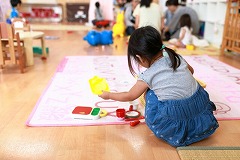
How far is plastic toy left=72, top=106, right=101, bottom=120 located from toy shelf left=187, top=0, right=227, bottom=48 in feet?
7.55

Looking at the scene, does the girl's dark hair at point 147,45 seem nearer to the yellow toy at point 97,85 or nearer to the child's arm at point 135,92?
the child's arm at point 135,92

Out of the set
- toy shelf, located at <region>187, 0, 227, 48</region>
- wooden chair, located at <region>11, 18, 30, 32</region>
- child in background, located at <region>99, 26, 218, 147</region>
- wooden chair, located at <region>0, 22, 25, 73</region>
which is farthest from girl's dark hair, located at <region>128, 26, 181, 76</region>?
toy shelf, located at <region>187, 0, 227, 48</region>

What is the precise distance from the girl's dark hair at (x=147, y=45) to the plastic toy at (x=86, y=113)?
14.3 inches

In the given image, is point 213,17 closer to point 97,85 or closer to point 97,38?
point 97,38

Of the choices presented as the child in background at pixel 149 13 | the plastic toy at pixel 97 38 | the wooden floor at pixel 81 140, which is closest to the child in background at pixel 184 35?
the child in background at pixel 149 13

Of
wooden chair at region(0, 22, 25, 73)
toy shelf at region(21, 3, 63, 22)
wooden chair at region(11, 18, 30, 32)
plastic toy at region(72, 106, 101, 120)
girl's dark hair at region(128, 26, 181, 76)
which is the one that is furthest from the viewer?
toy shelf at region(21, 3, 63, 22)

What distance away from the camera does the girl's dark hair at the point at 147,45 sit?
0.90m

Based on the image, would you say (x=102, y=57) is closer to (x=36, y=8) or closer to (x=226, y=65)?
(x=226, y=65)

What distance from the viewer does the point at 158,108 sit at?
97 cm

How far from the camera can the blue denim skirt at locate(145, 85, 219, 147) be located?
3.12 ft

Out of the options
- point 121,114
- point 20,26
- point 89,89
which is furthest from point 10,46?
point 121,114

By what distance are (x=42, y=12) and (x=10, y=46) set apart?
479cm

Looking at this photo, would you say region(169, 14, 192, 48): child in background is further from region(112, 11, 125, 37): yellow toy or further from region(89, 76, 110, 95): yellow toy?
region(89, 76, 110, 95): yellow toy

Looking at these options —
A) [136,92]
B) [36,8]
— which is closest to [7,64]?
[136,92]
